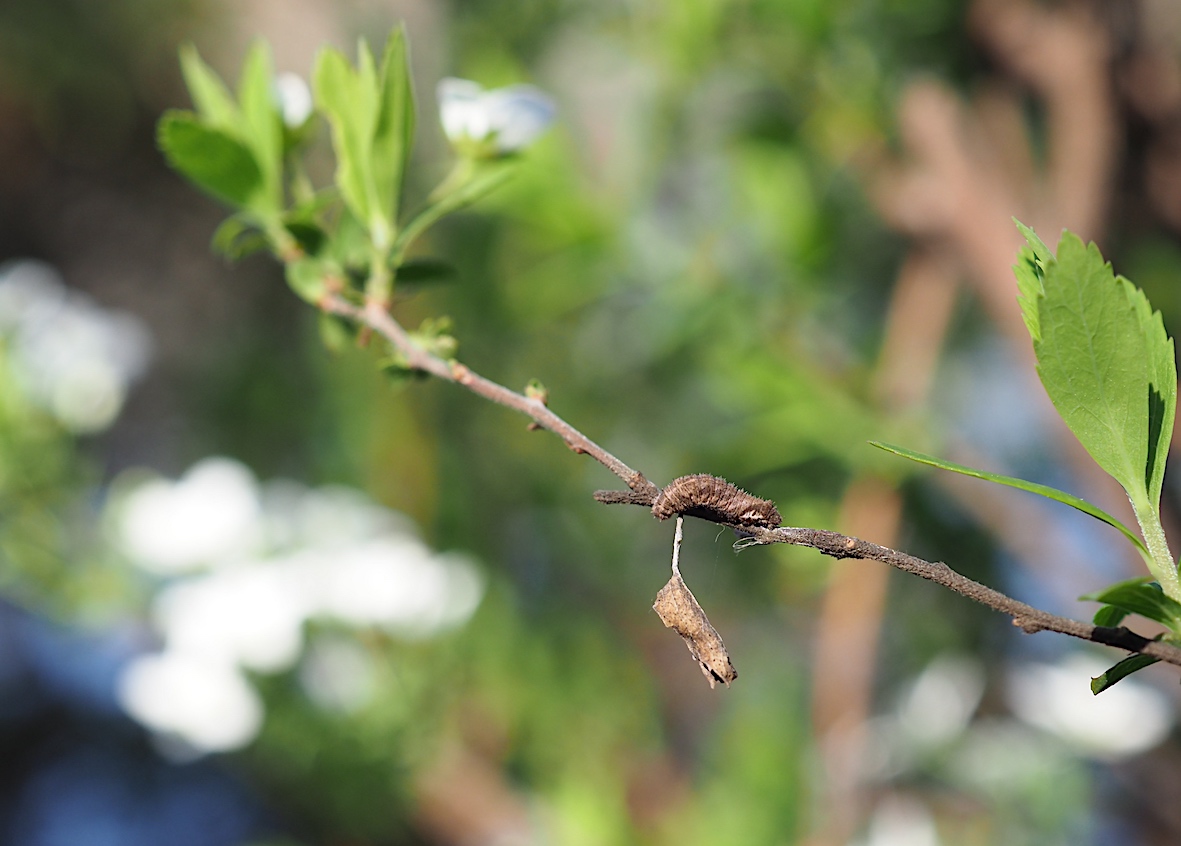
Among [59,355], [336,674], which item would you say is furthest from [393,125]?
[336,674]

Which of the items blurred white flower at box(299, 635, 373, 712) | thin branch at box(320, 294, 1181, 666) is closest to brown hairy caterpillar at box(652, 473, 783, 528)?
thin branch at box(320, 294, 1181, 666)

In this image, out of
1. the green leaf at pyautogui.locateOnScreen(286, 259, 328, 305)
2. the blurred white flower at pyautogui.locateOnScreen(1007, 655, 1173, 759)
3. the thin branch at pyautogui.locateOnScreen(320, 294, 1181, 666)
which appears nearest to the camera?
the thin branch at pyautogui.locateOnScreen(320, 294, 1181, 666)

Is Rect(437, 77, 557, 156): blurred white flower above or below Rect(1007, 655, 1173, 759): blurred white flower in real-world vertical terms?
above

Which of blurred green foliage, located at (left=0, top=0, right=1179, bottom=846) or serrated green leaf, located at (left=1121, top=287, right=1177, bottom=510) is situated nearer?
serrated green leaf, located at (left=1121, top=287, right=1177, bottom=510)

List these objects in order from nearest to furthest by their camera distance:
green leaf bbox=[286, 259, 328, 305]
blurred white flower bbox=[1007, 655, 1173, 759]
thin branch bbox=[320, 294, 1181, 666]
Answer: thin branch bbox=[320, 294, 1181, 666], green leaf bbox=[286, 259, 328, 305], blurred white flower bbox=[1007, 655, 1173, 759]

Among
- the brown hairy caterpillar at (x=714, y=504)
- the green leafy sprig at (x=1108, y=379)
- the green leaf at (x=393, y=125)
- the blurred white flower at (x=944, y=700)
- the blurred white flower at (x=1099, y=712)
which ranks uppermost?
the blurred white flower at (x=944, y=700)

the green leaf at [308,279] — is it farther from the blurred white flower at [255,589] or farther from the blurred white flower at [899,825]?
the blurred white flower at [899,825]

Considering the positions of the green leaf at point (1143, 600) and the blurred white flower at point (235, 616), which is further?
the blurred white flower at point (235, 616)

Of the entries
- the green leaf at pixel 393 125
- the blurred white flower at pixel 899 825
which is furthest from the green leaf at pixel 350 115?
the blurred white flower at pixel 899 825

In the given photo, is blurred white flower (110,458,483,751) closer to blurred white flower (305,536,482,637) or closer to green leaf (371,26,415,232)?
blurred white flower (305,536,482,637)
